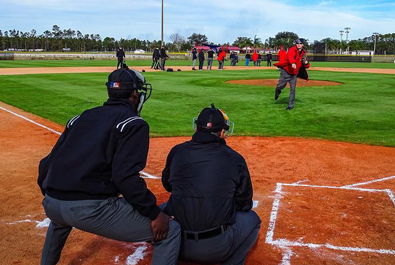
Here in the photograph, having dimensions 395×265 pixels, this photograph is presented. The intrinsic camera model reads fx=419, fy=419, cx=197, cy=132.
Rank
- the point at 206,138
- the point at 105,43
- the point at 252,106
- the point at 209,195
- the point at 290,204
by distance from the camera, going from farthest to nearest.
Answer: the point at 105,43, the point at 252,106, the point at 290,204, the point at 206,138, the point at 209,195

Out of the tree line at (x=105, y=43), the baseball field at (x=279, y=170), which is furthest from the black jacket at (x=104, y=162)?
the tree line at (x=105, y=43)

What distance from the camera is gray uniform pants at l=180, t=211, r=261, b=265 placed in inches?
137

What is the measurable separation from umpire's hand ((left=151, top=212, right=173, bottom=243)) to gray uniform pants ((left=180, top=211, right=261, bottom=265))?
10.6 inches

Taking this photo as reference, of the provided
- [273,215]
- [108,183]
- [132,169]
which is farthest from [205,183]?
[273,215]

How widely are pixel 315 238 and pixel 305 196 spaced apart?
4.80 ft

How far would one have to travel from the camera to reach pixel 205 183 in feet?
11.3

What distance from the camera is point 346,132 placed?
10.8 meters

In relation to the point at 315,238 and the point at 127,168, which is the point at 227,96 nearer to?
the point at 315,238

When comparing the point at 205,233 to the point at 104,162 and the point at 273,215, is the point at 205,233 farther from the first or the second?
the point at 273,215

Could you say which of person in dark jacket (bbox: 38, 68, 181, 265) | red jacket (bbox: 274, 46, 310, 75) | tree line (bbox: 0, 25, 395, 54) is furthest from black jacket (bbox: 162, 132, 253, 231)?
tree line (bbox: 0, 25, 395, 54)

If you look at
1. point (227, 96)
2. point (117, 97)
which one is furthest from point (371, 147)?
point (227, 96)

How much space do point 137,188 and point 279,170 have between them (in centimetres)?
495

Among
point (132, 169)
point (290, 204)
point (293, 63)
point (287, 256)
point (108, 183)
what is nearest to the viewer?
point (132, 169)

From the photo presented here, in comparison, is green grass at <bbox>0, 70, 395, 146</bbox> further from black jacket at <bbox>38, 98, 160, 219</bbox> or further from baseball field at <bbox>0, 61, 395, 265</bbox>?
black jacket at <bbox>38, 98, 160, 219</bbox>
